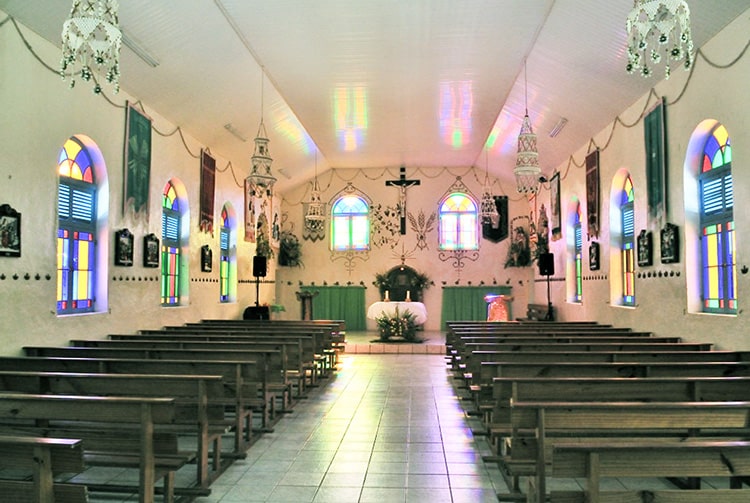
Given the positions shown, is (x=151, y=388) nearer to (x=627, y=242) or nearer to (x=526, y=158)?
(x=526, y=158)

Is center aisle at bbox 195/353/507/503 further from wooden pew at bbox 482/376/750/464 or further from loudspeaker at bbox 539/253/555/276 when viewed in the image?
loudspeaker at bbox 539/253/555/276

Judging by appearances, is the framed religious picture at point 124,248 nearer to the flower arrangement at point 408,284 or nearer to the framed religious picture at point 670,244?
the framed religious picture at point 670,244

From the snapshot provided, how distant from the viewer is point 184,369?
15.7ft

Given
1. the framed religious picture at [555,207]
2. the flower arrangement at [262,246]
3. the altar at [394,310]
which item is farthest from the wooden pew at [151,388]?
the flower arrangement at [262,246]

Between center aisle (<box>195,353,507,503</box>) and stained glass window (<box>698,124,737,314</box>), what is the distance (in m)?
3.32

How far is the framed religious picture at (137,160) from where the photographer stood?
27.6ft

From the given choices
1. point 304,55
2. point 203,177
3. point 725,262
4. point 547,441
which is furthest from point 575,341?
point 203,177

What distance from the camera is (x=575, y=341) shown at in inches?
278

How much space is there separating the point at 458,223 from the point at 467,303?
7.79ft

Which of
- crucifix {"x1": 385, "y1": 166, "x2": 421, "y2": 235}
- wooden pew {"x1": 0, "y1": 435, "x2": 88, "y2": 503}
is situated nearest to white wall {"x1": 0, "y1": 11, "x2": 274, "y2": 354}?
wooden pew {"x1": 0, "y1": 435, "x2": 88, "y2": 503}

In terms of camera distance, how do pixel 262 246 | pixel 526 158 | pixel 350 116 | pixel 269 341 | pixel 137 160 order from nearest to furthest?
pixel 269 341 → pixel 526 158 → pixel 137 160 → pixel 350 116 → pixel 262 246

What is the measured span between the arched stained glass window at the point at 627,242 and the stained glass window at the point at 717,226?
227 cm

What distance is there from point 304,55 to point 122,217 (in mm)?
3550

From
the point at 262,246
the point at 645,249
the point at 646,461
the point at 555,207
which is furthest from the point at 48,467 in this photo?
the point at 262,246
